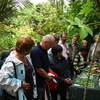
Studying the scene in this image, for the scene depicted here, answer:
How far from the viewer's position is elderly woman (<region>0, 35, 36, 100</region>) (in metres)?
1.82

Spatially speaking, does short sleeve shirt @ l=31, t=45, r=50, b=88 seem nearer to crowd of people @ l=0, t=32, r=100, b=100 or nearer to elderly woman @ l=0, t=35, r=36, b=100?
crowd of people @ l=0, t=32, r=100, b=100

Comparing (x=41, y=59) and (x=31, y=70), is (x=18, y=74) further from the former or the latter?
(x=41, y=59)

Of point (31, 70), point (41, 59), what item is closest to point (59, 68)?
point (41, 59)

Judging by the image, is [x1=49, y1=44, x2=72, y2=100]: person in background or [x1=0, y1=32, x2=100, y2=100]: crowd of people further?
[x1=49, y1=44, x2=72, y2=100]: person in background

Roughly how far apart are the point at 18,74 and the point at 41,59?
61cm

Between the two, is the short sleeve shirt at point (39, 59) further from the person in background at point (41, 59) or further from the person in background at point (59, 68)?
the person in background at point (59, 68)

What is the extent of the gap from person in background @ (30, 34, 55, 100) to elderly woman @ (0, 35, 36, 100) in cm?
33

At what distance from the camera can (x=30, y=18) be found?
1245 centimetres

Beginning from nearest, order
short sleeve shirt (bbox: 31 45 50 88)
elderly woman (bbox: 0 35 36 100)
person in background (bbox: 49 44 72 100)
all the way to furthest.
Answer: elderly woman (bbox: 0 35 36 100), short sleeve shirt (bbox: 31 45 50 88), person in background (bbox: 49 44 72 100)

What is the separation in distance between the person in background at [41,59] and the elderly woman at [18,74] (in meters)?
0.33

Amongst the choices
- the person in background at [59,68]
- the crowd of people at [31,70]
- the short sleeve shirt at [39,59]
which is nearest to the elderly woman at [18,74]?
the crowd of people at [31,70]

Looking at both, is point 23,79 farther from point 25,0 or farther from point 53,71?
point 25,0

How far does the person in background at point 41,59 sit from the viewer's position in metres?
2.37

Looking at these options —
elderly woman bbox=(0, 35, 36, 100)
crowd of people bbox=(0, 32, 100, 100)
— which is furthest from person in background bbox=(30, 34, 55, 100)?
elderly woman bbox=(0, 35, 36, 100)
